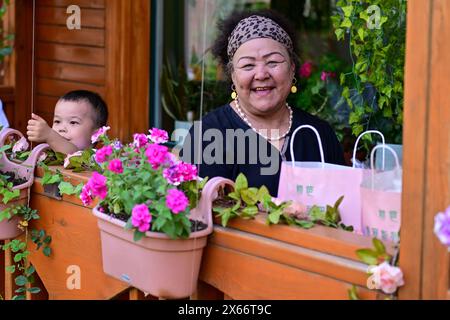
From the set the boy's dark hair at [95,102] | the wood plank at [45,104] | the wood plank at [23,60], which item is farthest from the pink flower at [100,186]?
the wood plank at [23,60]

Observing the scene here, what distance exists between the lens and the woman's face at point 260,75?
2.58 m

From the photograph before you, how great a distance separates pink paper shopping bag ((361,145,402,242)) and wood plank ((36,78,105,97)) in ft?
8.47

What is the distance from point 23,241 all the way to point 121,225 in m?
0.89

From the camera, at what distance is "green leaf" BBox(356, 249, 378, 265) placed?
163 cm

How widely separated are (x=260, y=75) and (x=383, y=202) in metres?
0.89

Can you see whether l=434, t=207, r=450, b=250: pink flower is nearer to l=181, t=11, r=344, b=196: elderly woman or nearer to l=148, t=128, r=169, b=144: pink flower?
l=148, t=128, r=169, b=144: pink flower

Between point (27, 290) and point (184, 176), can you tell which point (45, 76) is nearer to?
point (27, 290)

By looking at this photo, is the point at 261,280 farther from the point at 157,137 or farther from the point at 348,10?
the point at 348,10

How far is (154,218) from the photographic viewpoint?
73.8 inches

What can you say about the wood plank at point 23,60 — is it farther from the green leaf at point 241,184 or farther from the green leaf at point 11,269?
the green leaf at point 241,184

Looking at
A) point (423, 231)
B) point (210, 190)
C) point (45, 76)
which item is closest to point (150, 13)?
point (45, 76)

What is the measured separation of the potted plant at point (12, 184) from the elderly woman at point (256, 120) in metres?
0.56

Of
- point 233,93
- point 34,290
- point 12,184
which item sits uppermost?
point 233,93

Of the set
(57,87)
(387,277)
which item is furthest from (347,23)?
(57,87)
